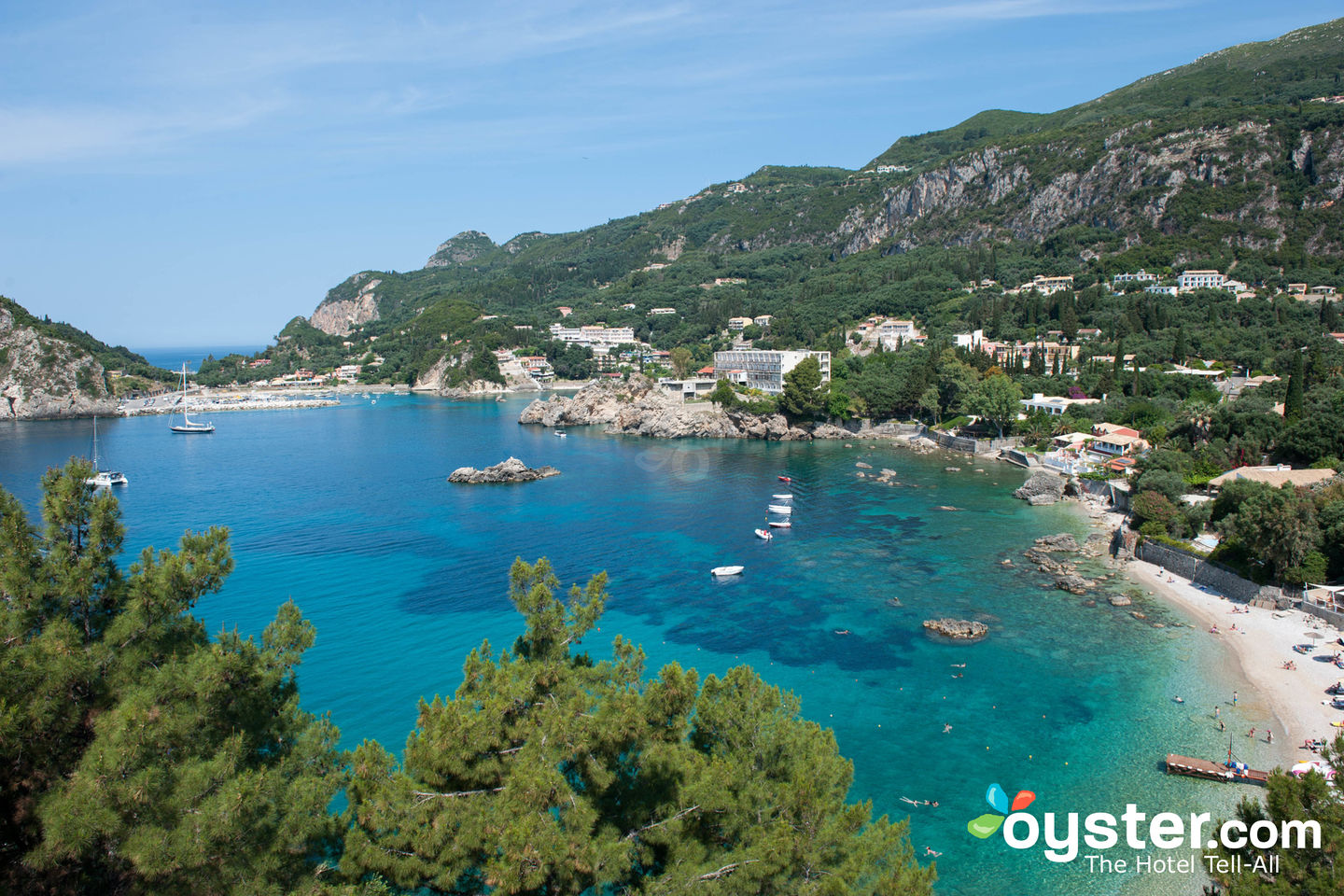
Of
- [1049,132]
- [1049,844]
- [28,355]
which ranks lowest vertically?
[1049,844]

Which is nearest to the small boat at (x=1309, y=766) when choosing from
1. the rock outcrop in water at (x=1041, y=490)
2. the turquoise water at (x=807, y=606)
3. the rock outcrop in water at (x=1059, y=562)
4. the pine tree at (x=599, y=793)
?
the turquoise water at (x=807, y=606)

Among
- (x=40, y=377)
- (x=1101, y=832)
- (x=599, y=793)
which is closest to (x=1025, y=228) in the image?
(x=1101, y=832)

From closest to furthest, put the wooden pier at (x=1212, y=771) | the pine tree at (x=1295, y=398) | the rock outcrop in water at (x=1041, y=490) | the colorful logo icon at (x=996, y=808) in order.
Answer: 1. the colorful logo icon at (x=996, y=808)
2. the wooden pier at (x=1212, y=771)
3. the pine tree at (x=1295, y=398)
4. the rock outcrop in water at (x=1041, y=490)

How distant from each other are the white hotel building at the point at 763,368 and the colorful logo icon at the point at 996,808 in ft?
193

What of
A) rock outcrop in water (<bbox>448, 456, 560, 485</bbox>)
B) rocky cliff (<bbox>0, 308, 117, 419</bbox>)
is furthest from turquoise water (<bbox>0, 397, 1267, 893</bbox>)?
rocky cliff (<bbox>0, 308, 117, 419</bbox>)

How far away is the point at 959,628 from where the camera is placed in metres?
24.7

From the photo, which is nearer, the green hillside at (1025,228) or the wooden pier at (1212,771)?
the wooden pier at (1212,771)

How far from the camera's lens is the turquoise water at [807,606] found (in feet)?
57.8

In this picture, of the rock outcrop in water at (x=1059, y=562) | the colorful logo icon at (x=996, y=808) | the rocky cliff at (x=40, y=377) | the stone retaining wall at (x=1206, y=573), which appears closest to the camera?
the colorful logo icon at (x=996, y=808)

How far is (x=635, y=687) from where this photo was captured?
11.3 metres

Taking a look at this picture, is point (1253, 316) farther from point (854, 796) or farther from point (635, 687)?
point (635, 687)

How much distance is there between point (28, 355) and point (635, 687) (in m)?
111

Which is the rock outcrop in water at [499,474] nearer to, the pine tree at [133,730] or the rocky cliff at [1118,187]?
the pine tree at [133,730]

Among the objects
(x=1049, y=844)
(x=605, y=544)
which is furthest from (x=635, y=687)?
(x=605, y=544)
